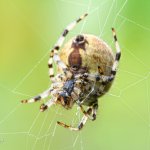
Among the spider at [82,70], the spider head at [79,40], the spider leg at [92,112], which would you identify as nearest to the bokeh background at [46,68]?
the spider leg at [92,112]

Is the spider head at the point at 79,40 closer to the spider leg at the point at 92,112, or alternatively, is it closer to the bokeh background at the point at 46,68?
the spider leg at the point at 92,112

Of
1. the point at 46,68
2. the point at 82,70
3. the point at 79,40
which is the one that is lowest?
the point at 46,68

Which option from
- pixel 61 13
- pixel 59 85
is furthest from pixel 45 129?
pixel 59 85

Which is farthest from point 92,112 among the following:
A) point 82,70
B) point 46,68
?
point 46,68

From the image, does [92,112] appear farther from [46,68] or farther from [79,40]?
[46,68]

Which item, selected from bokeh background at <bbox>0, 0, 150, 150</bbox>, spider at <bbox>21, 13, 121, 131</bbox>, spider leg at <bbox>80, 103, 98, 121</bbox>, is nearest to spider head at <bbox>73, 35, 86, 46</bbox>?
spider at <bbox>21, 13, 121, 131</bbox>

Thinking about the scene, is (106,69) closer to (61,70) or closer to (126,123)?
(61,70)

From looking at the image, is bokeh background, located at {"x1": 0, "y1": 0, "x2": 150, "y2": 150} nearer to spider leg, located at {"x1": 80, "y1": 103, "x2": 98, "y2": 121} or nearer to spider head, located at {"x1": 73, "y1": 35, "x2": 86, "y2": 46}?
spider leg, located at {"x1": 80, "y1": 103, "x2": 98, "y2": 121}

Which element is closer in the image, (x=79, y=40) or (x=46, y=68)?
(x=79, y=40)
